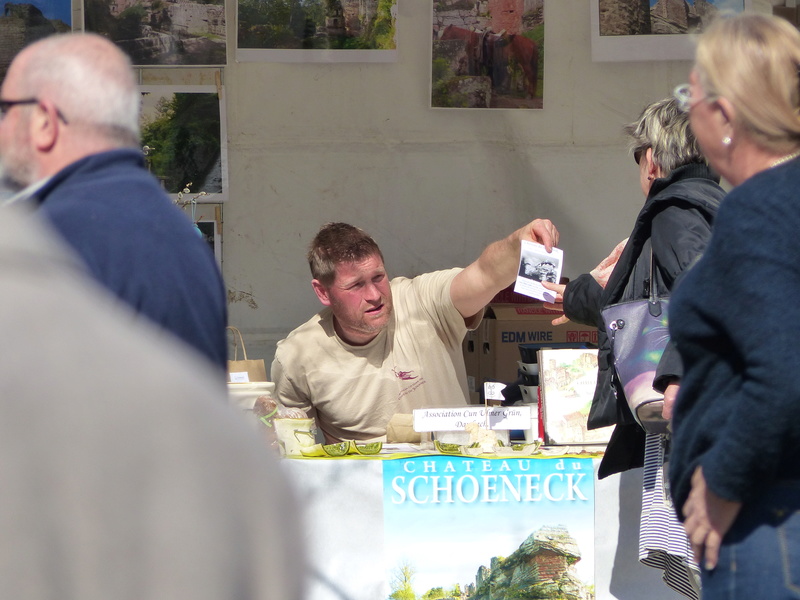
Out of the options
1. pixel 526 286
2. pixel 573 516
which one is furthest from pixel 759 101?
pixel 573 516

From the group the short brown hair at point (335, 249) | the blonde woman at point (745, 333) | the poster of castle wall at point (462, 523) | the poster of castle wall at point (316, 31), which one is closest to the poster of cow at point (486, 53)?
the poster of castle wall at point (316, 31)

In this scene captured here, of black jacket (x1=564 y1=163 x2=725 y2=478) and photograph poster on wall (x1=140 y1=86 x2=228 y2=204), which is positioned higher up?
photograph poster on wall (x1=140 y1=86 x2=228 y2=204)

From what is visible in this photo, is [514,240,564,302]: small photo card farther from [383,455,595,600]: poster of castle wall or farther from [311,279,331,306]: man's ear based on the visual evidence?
[311,279,331,306]: man's ear

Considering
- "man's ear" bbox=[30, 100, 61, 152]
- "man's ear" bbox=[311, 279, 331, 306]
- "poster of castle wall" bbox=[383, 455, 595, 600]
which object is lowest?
"poster of castle wall" bbox=[383, 455, 595, 600]

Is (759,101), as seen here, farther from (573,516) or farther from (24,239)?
(573,516)

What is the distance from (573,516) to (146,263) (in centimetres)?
165

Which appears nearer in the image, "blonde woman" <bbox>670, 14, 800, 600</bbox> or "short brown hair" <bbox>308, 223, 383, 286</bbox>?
"blonde woman" <bbox>670, 14, 800, 600</bbox>

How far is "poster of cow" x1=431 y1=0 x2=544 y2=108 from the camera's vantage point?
3.20 metres

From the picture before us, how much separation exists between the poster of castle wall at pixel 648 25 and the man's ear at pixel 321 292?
123cm

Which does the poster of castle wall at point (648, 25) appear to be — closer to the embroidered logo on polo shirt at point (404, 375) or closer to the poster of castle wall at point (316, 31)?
the poster of castle wall at point (316, 31)

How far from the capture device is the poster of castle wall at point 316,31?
3.18m

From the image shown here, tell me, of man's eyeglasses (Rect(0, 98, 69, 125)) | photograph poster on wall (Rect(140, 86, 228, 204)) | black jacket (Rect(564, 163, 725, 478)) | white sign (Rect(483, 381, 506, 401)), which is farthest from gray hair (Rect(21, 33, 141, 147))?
photograph poster on wall (Rect(140, 86, 228, 204))

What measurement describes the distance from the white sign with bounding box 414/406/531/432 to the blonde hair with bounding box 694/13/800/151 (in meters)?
1.38

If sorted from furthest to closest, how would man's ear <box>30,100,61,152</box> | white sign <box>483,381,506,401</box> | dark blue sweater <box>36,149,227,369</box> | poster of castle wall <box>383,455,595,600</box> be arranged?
white sign <box>483,381,506,401</box> → poster of castle wall <box>383,455,595,600</box> → man's ear <box>30,100,61,152</box> → dark blue sweater <box>36,149,227,369</box>
